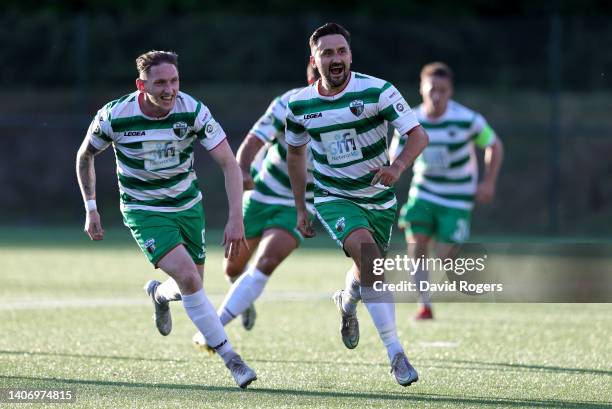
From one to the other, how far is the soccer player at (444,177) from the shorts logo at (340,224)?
3.73 metres

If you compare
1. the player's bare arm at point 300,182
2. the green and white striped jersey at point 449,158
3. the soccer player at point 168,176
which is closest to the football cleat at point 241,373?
the soccer player at point 168,176

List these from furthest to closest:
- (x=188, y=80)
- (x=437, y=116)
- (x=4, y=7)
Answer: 1. (x=4, y=7)
2. (x=188, y=80)
3. (x=437, y=116)

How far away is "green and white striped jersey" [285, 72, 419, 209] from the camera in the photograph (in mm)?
6980

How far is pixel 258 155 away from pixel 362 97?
2124mm

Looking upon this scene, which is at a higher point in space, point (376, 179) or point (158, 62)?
point (158, 62)

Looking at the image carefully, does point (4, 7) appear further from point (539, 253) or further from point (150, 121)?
point (150, 121)

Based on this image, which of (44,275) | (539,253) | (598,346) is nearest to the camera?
(598,346)

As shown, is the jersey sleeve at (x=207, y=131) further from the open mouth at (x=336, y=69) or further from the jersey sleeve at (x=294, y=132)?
the open mouth at (x=336, y=69)

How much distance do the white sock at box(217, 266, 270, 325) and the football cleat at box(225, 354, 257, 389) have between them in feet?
5.30

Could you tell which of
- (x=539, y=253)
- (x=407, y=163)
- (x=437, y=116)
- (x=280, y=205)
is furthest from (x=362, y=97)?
(x=539, y=253)

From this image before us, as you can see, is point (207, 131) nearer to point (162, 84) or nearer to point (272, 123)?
point (162, 84)

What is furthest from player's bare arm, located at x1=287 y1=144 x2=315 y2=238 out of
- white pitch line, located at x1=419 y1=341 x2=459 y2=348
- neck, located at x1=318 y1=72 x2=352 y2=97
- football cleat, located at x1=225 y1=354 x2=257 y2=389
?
white pitch line, located at x1=419 y1=341 x2=459 y2=348

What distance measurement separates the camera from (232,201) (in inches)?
268

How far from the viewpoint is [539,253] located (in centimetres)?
1656
